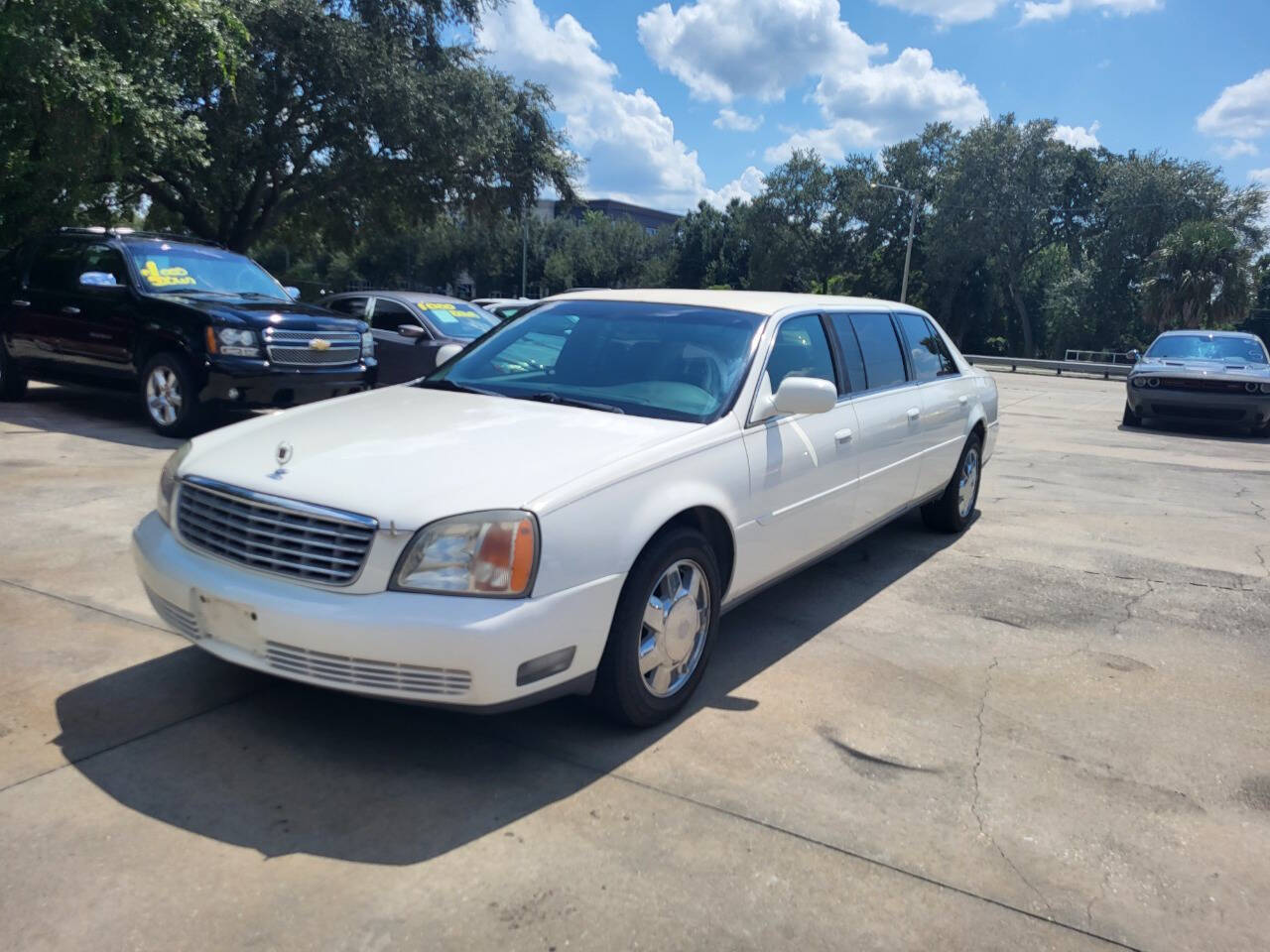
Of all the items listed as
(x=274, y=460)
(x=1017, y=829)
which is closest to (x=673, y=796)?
(x=1017, y=829)

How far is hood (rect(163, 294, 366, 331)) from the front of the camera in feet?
27.8

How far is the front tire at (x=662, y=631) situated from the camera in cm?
333

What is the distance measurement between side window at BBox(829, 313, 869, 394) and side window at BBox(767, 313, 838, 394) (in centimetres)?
15

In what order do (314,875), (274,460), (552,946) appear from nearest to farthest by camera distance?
1. (552,946)
2. (314,875)
3. (274,460)

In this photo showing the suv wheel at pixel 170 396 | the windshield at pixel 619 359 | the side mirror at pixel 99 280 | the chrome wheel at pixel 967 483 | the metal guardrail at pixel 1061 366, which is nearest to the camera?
the windshield at pixel 619 359

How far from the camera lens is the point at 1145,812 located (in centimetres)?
321

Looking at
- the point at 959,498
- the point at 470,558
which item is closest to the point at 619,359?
the point at 470,558

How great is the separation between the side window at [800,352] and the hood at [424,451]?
0.76m

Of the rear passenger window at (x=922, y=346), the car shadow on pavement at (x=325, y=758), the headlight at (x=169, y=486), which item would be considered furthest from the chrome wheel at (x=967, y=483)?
the headlight at (x=169, y=486)

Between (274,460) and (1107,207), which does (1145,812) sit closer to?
(274,460)

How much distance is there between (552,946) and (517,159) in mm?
22959

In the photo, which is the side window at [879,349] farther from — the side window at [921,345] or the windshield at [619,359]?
the windshield at [619,359]

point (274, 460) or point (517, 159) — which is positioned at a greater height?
point (517, 159)

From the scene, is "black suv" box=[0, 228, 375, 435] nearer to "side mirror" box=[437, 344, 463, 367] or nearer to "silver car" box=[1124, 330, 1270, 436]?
"side mirror" box=[437, 344, 463, 367]
